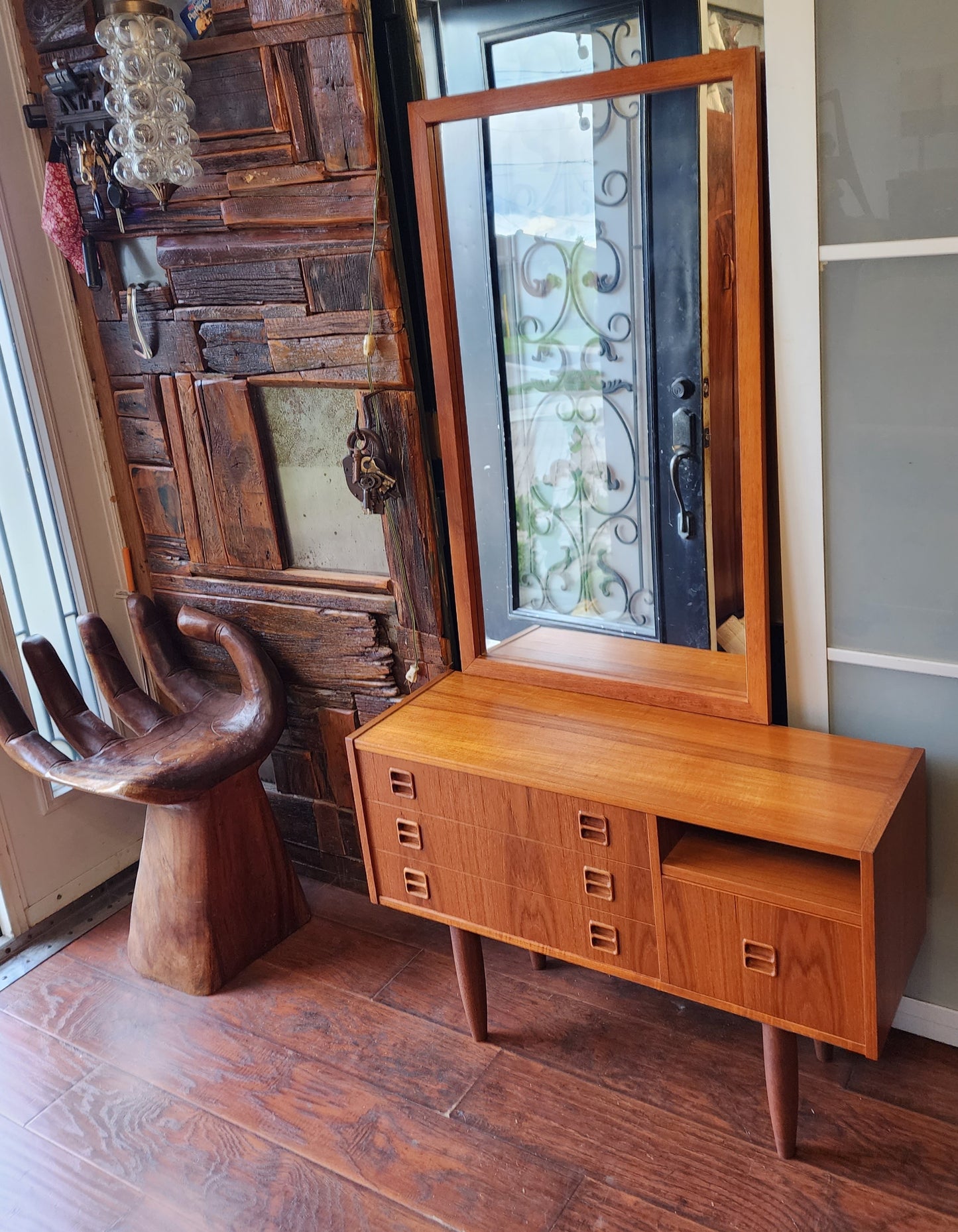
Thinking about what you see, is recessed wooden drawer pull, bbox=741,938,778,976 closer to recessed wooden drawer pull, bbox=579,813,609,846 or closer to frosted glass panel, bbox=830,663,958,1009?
recessed wooden drawer pull, bbox=579,813,609,846

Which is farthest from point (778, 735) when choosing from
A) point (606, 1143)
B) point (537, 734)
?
point (606, 1143)

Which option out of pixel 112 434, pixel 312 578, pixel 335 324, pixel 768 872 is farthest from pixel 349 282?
pixel 768 872

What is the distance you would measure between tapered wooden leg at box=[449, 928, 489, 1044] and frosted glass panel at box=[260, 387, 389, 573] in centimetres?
79

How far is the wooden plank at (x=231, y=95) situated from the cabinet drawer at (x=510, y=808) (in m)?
1.24

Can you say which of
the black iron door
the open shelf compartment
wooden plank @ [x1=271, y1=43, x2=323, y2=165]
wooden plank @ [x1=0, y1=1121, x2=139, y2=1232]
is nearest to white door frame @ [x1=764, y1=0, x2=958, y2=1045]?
the black iron door

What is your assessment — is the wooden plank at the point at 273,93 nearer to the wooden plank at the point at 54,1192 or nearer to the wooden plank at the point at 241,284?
the wooden plank at the point at 241,284

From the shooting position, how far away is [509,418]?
199 cm

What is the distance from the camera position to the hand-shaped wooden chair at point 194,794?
223 centimetres

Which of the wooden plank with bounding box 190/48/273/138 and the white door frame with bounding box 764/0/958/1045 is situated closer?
the white door frame with bounding box 764/0/958/1045

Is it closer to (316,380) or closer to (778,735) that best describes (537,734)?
(778,735)

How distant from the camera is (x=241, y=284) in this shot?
87.8 inches

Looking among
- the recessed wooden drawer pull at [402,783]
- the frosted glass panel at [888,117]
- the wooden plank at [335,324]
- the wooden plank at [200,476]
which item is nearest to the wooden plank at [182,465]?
the wooden plank at [200,476]

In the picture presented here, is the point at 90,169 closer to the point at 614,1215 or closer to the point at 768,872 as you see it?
the point at 768,872

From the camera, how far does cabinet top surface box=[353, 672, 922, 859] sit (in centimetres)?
157
